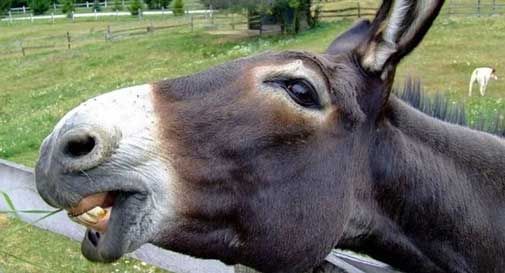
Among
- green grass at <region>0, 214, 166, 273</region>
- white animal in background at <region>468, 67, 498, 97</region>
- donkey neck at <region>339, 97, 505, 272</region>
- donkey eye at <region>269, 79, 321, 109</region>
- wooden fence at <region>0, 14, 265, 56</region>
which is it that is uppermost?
donkey eye at <region>269, 79, 321, 109</region>

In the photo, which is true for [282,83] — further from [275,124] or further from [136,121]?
[136,121]

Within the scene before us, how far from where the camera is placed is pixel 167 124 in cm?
234

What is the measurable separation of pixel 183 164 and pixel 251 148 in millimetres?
260

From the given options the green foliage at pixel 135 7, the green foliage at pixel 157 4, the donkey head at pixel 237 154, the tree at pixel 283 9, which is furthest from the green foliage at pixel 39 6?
the donkey head at pixel 237 154

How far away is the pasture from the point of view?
22.0ft

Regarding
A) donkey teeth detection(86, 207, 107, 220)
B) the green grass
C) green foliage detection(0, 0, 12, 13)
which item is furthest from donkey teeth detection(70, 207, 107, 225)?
green foliage detection(0, 0, 12, 13)

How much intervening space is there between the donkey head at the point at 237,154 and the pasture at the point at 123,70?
10.1 ft

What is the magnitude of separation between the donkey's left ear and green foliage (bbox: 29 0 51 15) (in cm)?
7251

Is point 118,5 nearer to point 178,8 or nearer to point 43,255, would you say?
point 178,8

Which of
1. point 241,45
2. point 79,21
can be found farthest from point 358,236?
point 79,21

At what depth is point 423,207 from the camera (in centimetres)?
272

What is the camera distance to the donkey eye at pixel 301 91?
249cm

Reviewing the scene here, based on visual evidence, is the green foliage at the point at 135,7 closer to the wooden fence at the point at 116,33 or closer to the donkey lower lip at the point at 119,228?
the wooden fence at the point at 116,33

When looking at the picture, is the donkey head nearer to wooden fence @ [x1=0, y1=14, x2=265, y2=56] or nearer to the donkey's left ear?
the donkey's left ear
